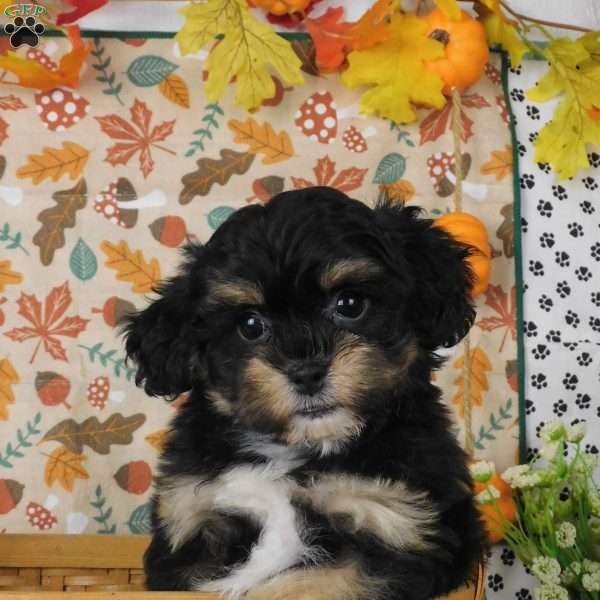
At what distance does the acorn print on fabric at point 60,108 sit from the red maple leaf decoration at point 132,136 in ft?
0.39

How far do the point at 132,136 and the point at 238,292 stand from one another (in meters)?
1.92

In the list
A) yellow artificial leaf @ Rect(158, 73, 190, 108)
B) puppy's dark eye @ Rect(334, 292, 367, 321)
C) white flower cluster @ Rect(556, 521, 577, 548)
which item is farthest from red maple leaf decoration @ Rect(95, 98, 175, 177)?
white flower cluster @ Rect(556, 521, 577, 548)

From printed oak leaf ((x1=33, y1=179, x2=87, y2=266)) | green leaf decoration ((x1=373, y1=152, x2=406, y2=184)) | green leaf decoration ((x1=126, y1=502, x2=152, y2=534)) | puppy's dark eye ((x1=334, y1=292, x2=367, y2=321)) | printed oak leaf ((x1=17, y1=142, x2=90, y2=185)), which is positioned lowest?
green leaf decoration ((x1=126, y1=502, x2=152, y2=534))

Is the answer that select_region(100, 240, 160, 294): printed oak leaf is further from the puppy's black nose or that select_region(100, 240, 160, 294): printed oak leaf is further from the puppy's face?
the puppy's black nose

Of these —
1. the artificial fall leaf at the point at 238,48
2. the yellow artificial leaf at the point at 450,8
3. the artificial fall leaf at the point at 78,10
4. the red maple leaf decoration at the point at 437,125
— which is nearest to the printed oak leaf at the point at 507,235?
the red maple leaf decoration at the point at 437,125

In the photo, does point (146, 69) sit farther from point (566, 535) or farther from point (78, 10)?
point (566, 535)

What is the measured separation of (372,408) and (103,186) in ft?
6.88

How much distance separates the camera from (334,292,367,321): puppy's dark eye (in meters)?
2.04

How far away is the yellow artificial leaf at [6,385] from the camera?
3.64m

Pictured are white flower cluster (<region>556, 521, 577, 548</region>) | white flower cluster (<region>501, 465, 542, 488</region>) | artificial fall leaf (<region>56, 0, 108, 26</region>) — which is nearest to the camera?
white flower cluster (<region>556, 521, 577, 548</region>)

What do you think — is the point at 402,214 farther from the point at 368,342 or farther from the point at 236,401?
the point at 236,401

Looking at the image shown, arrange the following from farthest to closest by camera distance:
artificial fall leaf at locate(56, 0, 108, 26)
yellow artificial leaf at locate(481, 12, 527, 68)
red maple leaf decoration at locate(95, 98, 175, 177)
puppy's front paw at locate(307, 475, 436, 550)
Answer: red maple leaf decoration at locate(95, 98, 175, 177)
yellow artificial leaf at locate(481, 12, 527, 68)
artificial fall leaf at locate(56, 0, 108, 26)
puppy's front paw at locate(307, 475, 436, 550)

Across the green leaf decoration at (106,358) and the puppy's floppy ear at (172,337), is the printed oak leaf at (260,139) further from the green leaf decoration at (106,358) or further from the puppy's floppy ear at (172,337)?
the puppy's floppy ear at (172,337)

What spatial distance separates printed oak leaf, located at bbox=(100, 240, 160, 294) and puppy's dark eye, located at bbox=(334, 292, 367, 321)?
5.87 ft
